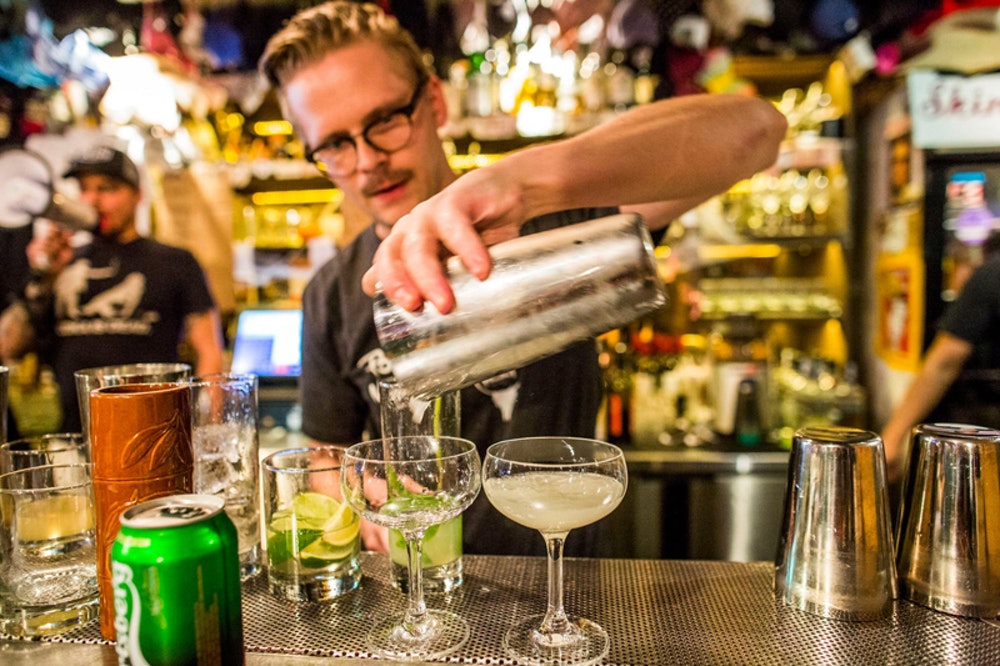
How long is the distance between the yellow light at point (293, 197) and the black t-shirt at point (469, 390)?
8.39ft

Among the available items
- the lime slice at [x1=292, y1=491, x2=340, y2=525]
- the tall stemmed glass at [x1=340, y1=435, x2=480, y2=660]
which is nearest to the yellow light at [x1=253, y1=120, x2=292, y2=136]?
the lime slice at [x1=292, y1=491, x2=340, y2=525]

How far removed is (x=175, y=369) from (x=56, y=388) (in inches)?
Result: 91.1

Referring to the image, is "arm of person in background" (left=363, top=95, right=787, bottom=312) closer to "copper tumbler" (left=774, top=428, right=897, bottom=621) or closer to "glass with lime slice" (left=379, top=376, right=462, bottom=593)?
"glass with lime slice" (left=379, top=376, right=462, bottom=593)

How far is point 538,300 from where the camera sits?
72 centimetres

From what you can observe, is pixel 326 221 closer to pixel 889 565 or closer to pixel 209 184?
pixel 209 184

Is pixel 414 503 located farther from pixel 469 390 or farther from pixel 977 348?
pixel 977 348

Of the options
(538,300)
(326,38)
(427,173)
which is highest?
(326,38)

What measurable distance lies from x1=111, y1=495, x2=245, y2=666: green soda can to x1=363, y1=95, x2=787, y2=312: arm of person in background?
0.31 metres

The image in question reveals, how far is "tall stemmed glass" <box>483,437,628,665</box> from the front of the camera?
31.9 inches

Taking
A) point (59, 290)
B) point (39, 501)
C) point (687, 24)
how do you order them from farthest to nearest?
point (687, 24) → point (59, 290) → point (39, 501)

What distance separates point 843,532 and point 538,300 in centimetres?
53

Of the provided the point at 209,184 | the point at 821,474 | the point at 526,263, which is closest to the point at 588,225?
the point at 526,263

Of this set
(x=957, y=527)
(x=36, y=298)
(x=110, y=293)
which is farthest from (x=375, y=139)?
(x=36, y=298)

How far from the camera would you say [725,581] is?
1.02 m
